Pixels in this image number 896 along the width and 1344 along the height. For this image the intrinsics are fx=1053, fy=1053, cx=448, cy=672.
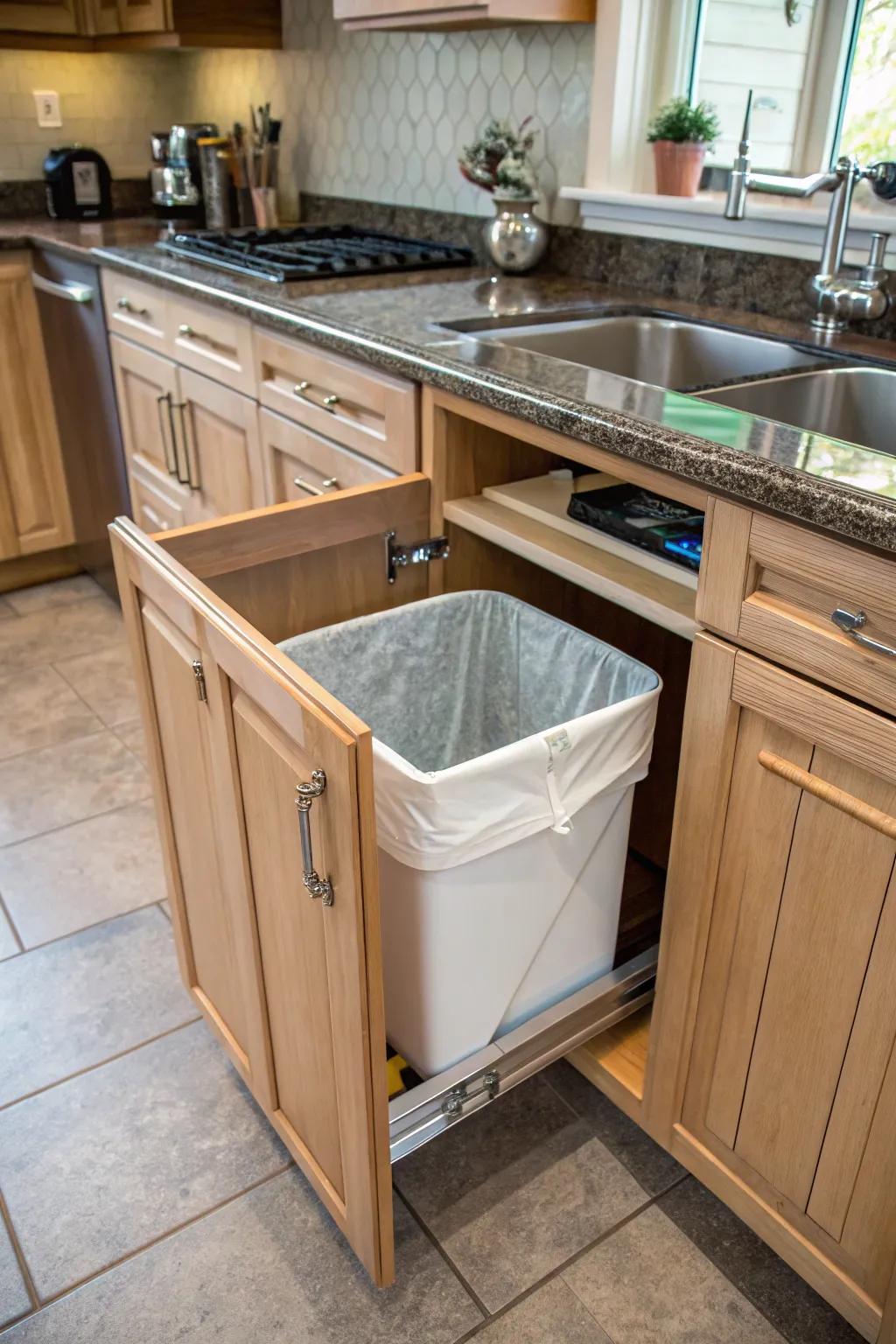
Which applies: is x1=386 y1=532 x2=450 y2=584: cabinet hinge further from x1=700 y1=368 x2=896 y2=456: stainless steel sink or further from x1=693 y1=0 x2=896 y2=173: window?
x1=693 y1=0 x2=896 y2=173: window

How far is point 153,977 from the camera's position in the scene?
5.31ft

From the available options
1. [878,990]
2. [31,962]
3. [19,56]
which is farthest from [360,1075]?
[19,56]

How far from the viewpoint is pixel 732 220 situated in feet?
5.34

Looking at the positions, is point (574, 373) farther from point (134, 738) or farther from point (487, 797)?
point (134, 738)

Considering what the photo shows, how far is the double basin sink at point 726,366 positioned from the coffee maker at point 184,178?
1534 millimetres

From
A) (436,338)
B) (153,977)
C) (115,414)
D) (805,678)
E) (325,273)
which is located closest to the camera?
(805,678)

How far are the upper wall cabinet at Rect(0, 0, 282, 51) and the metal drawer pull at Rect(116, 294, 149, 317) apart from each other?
2.37 feet

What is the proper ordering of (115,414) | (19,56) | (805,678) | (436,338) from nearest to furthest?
(805,678) → (436,338) → (115,414) → (19,56)

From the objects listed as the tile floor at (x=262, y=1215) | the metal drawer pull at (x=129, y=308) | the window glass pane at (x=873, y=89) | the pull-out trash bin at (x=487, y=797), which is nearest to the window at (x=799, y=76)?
the window glass pane at (x=873, y=89)

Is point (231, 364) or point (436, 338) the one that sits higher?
point (436, 338)

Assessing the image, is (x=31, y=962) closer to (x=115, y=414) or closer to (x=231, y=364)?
(x=231, y=364)

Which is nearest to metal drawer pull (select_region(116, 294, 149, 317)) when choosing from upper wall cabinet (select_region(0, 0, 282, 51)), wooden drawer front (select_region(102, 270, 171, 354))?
wooden drawer front (select_region(102, 270, 171, 354))

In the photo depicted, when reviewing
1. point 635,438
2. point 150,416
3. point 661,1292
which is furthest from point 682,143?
point 661,1292

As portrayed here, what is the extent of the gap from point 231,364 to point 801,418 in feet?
3.47
